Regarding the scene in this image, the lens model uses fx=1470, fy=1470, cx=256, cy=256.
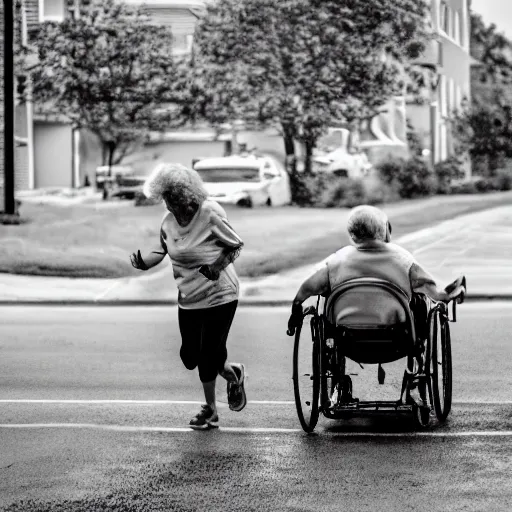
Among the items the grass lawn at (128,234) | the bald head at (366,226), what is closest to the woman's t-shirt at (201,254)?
the bald head at (366,226)

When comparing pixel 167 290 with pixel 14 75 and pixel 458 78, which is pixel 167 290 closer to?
pixel 14 75

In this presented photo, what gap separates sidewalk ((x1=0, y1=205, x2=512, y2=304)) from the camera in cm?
1798

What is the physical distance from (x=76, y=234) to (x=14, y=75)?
240cm

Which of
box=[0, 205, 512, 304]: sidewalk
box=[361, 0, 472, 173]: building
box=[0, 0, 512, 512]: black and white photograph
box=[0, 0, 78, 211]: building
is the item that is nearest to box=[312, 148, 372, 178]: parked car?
box=[0, 0, 512, 512]: black and white photograph

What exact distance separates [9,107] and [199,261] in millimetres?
12802

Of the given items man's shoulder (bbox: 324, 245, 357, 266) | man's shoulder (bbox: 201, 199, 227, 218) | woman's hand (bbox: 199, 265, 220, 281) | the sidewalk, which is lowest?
the sidewalk

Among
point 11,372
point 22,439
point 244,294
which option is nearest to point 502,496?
point 22,439

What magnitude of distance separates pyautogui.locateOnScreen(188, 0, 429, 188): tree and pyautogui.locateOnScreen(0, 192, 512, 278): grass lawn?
129cm

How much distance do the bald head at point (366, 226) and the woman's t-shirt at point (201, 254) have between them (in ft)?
2.12

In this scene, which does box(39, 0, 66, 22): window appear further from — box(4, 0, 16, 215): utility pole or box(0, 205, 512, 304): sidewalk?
box(0, 205, 512, 304): sidewalk

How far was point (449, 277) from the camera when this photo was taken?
1923 centimetres

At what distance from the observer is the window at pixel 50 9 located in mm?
20688

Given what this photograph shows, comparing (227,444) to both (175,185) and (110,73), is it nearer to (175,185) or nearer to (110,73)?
(175,185)

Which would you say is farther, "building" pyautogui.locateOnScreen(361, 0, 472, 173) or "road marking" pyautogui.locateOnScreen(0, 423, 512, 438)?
"building" pyautogui.locateOnScreen(361, 0, 472, 173)
